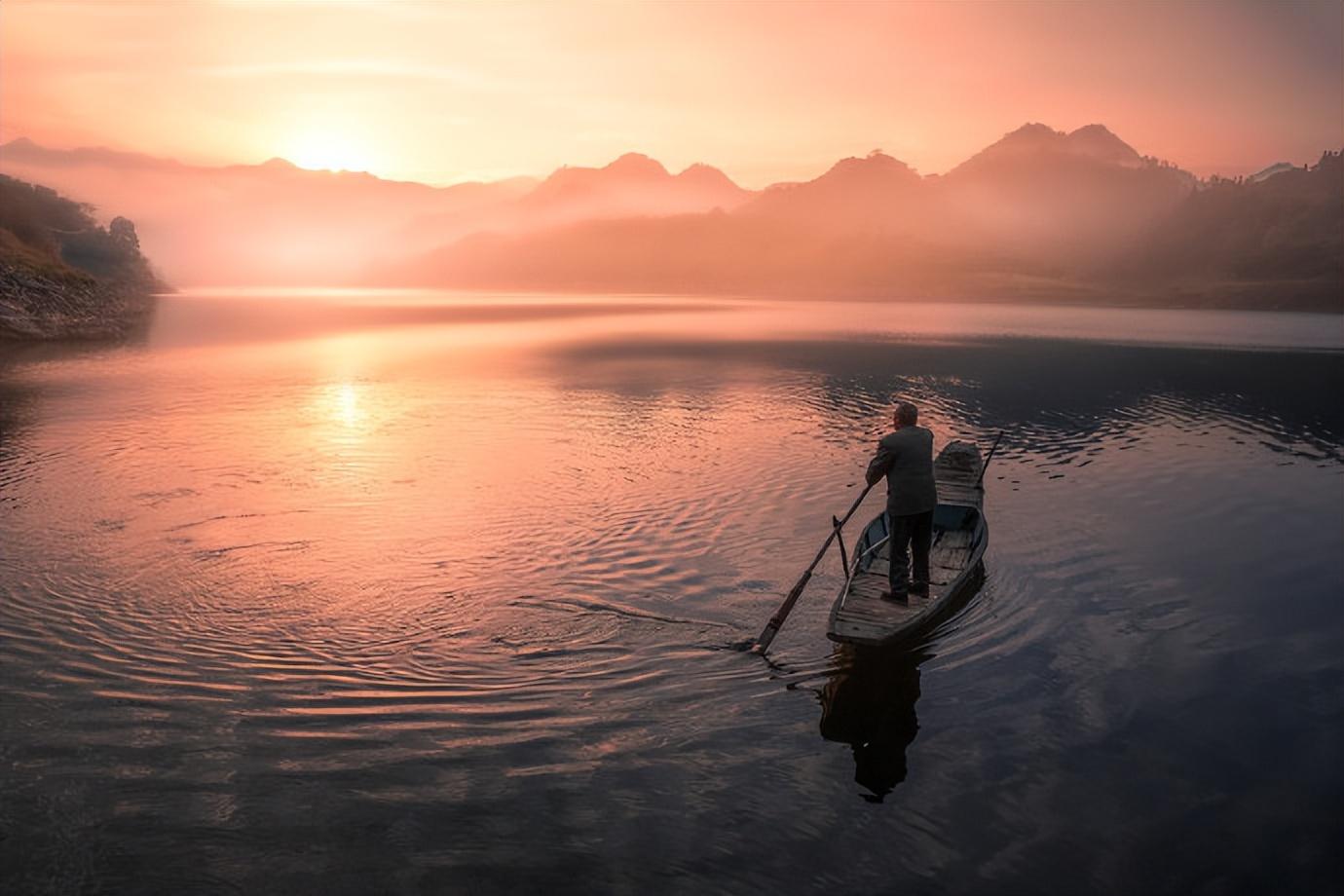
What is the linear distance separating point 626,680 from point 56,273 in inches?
3719

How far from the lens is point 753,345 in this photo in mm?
92250

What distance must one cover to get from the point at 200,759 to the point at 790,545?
1443 cm

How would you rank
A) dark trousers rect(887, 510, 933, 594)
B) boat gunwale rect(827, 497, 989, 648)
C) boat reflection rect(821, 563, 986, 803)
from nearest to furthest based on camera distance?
1. boat reflection rect(821, 563, 986, 803)
2. boat gunwale rect(827, 497, 989, 648)
3. dark trousers rect(887, 510, 933, 594)

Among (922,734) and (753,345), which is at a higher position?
(753,345)

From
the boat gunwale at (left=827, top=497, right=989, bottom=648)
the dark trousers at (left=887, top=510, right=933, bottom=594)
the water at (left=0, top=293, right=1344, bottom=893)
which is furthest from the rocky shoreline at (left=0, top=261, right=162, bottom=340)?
the dark trousers at (left=887, top=510, right=933, bottom=594)

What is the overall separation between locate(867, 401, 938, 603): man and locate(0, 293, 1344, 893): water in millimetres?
1755

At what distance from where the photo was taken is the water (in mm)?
10000

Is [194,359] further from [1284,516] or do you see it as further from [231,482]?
[1284,516]

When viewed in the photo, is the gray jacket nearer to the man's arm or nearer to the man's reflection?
the man's arm

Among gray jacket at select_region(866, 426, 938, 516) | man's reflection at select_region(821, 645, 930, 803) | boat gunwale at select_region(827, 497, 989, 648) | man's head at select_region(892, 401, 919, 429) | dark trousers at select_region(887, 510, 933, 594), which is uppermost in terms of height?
man's head at select_region(892, 401, 919, 429)

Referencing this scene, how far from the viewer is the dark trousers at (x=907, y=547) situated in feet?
51.5

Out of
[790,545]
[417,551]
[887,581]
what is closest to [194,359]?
[417,551]

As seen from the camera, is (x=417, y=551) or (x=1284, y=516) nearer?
(x=417, y=551)

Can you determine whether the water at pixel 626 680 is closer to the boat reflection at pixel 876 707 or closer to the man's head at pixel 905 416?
the boat reflection at pixel 876 707
